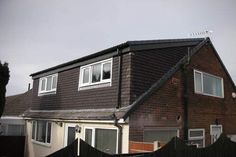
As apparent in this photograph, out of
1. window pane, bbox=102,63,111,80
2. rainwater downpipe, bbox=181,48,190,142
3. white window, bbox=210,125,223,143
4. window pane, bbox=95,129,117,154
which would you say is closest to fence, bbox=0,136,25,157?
window pane, bbox=95,129,117,154

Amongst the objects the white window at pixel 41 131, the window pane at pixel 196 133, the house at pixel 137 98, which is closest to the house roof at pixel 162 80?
the house at pixel 137 98

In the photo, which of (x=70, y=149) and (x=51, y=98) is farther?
(x=51, y=98)

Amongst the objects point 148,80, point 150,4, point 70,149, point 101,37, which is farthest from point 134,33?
point 70,149

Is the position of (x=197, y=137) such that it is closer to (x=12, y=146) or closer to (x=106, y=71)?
(x=106, y=71)

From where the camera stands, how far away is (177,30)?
1502 centimetres

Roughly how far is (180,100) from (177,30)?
4377 millimetres

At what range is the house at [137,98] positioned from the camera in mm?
10651

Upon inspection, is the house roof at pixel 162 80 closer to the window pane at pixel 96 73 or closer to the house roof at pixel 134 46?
the house roof at pixel 134 46

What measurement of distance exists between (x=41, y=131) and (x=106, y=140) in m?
6.67

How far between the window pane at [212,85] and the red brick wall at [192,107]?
331 millimetres

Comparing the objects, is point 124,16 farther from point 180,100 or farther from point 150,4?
point 180,100

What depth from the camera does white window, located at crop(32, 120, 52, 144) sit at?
15344 millimetres

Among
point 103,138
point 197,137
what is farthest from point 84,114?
point 197,137

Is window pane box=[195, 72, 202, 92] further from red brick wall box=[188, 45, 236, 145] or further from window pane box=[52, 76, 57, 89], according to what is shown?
window pane box=[52, 76, 57, 89]
